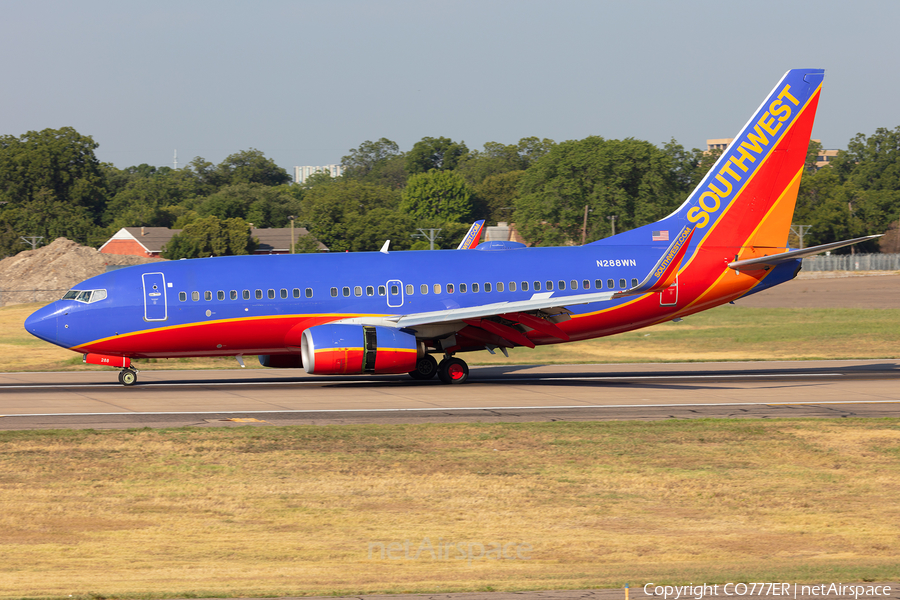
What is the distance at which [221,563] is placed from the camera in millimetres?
12625

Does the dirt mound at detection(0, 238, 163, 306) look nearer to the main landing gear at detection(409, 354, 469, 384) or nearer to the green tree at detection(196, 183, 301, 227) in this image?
the green tree at detection(196, 183, 301, 227)

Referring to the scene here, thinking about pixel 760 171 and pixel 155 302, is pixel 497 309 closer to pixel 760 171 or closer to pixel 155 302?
pixel 155 302

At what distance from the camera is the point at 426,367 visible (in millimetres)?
32438

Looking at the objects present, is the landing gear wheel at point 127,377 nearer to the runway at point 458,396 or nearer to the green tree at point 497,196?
the runway at point 458,396

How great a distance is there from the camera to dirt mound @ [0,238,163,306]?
89875 millimetres

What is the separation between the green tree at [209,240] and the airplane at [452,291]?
262 feet

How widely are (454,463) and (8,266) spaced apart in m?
92.4

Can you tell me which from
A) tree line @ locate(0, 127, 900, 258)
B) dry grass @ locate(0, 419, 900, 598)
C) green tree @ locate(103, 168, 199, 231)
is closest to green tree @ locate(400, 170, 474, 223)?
tree line @ locate(0, 127, 900, 258)

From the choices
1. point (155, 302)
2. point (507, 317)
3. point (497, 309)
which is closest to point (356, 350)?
point (497, 309)

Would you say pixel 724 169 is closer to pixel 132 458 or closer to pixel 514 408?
pixel 514 408

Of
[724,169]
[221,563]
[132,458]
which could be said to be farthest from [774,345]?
[221,563]

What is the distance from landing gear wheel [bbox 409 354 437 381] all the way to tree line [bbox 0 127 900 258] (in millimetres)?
82773

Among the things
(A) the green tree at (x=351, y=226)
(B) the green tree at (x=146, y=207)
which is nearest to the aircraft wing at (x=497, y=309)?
(A) the green tree at (x=351, y=226)

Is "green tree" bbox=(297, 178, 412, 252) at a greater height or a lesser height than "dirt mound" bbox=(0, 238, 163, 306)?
greater
